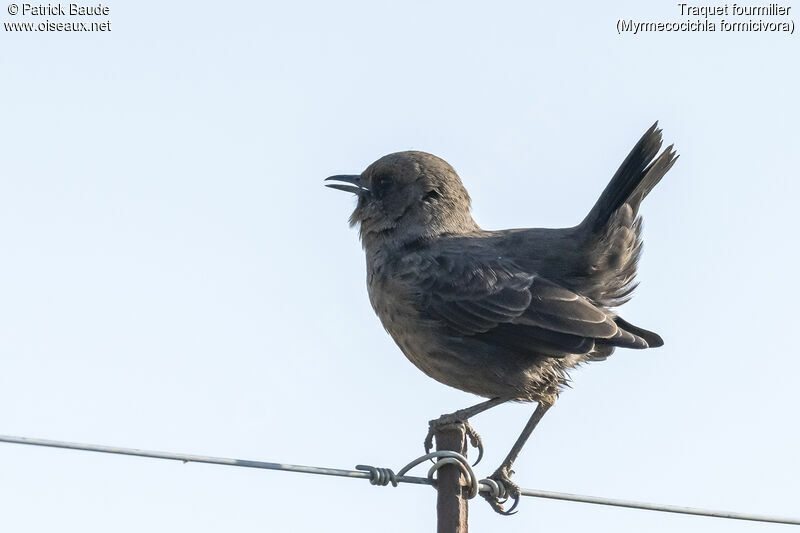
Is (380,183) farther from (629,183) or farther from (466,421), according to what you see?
(466,421)

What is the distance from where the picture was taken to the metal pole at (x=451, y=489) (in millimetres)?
4973

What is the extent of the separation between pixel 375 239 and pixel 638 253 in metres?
1.78

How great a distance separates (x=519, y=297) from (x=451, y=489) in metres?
2.34

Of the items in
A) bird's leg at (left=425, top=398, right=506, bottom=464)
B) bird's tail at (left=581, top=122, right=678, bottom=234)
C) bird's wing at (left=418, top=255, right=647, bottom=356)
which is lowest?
bird's leg at (left=425, top=398, right=506, bottom=464)

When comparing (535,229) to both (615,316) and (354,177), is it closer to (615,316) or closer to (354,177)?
(615,316)

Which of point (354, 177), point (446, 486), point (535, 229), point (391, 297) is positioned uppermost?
point (354, 177)

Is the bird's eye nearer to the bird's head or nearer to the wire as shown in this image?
the bird's head

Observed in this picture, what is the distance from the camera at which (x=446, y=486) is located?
16.7 feet

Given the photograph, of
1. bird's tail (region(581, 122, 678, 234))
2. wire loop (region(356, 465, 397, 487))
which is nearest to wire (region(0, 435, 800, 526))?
wire loop (region(356, 465, 397, 487))

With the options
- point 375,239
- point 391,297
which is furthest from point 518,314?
point 375,239

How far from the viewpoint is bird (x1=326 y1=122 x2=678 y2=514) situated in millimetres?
7129

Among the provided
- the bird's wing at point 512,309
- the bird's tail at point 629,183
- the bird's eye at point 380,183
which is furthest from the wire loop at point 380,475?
the bird's eye at point 380,183

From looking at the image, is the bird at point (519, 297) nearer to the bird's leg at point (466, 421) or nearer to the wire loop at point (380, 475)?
the bird's leg at point (466, 421)

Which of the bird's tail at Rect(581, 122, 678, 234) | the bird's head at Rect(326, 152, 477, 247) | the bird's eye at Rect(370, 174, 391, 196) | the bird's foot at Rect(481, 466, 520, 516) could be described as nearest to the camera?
the bird's foot at Rect(481, 466, 520, 516)
